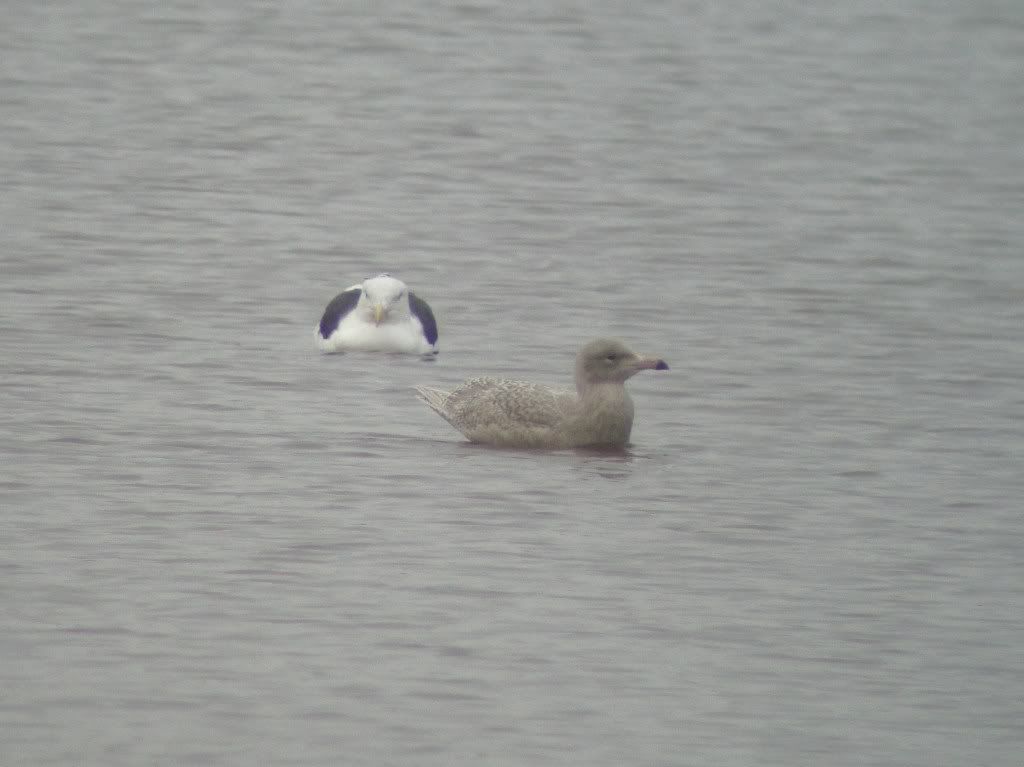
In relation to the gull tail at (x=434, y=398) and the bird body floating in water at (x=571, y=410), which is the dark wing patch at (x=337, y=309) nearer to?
the gull tail at (x=434, y=398)

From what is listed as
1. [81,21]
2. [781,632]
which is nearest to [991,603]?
[781,632]

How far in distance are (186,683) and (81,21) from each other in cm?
2144

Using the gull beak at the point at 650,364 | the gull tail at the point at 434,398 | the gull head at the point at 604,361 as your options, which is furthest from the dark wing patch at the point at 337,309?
the gull beak at the point at 650,364

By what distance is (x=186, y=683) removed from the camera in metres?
8.46

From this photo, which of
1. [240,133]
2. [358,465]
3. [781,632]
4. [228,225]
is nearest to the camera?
[781,632]

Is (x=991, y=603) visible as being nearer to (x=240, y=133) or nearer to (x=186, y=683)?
(x=186, y=683)

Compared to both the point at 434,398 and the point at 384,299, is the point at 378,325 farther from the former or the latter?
the point at 434,398

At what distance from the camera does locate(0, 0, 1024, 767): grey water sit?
8461 mm

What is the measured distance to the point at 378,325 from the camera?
15.2m

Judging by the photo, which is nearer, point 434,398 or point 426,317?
point 434,398

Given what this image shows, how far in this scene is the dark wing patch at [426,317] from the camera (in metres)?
15.2

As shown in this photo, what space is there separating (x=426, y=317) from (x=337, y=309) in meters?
0.61

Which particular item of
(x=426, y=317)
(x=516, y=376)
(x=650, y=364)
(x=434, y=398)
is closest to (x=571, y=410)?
(x=650, y=364)

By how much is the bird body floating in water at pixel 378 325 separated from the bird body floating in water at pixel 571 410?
100 inches
